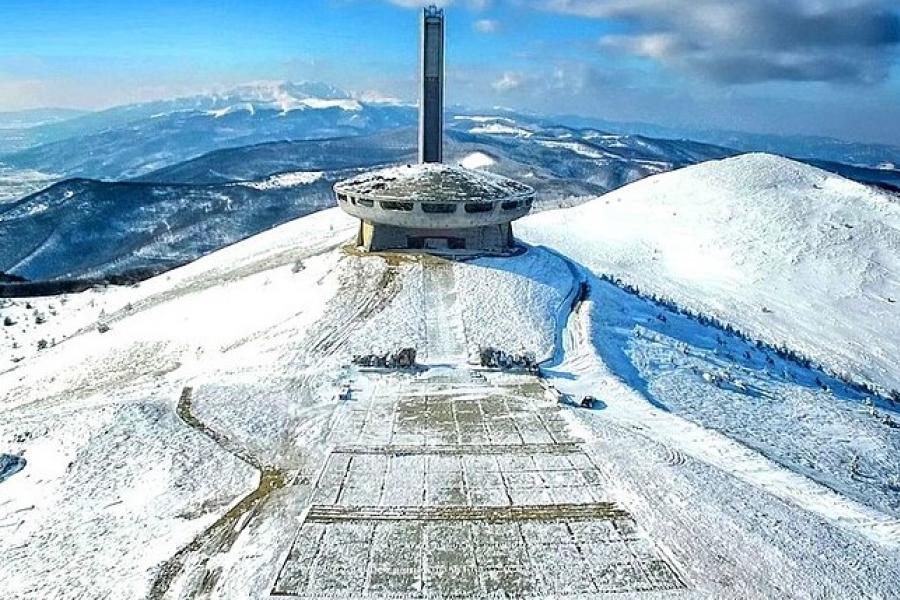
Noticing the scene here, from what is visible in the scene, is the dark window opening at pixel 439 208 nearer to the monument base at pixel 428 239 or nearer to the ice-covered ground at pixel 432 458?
the monument base at pixel 428 239

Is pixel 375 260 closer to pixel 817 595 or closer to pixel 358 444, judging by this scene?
pixel 358 444

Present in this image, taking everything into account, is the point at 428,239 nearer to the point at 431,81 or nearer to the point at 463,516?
the point at 431,81

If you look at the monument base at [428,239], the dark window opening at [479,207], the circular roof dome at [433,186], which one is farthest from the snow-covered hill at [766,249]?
the dark window opening at [479,207]

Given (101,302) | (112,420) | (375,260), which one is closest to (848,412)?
(375,260)

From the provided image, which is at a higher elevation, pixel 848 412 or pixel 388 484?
pixel 388 484

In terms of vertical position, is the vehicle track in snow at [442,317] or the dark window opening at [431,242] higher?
the dark window opening at [431,242]

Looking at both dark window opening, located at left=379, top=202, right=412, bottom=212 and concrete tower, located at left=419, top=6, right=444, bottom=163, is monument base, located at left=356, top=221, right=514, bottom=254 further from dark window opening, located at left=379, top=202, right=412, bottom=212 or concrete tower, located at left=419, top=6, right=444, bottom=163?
concrete tower, located at left=419, top=6, right=444, bottom=163

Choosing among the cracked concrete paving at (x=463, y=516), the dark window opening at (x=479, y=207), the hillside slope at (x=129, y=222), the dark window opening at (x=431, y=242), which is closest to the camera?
the cracked concrete paving at (x=463, y=516)
